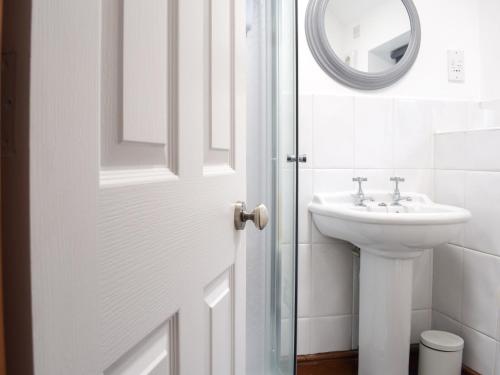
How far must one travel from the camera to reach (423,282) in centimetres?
178

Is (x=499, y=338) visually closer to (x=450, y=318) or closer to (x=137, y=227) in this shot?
(x=450, y=318)

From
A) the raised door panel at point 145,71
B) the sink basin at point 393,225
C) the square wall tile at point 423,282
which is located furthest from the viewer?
the square wall tile at point 423,282

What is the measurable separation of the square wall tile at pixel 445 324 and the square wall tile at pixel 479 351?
0.03 meters

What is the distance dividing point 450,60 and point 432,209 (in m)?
0.77

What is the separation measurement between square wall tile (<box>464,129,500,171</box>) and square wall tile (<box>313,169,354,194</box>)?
487mm

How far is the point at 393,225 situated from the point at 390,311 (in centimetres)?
38

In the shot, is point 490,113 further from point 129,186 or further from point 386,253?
point 129,186

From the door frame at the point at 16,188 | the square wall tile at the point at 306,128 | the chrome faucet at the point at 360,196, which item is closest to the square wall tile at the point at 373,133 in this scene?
the chrome faucet at the point at 360,196

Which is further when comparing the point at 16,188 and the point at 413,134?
the point at 413,134

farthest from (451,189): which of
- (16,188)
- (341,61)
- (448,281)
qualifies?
(16,188)

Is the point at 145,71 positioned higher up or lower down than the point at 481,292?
higher up

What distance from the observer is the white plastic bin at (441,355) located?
56.4 inches

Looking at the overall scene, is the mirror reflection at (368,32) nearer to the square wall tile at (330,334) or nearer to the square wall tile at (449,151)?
the square wall tile at (449,151)

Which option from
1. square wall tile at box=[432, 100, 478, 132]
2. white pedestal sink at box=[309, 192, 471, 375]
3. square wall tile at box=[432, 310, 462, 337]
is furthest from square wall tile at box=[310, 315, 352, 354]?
square wall tile at box=[432, 100, 478, 132]
